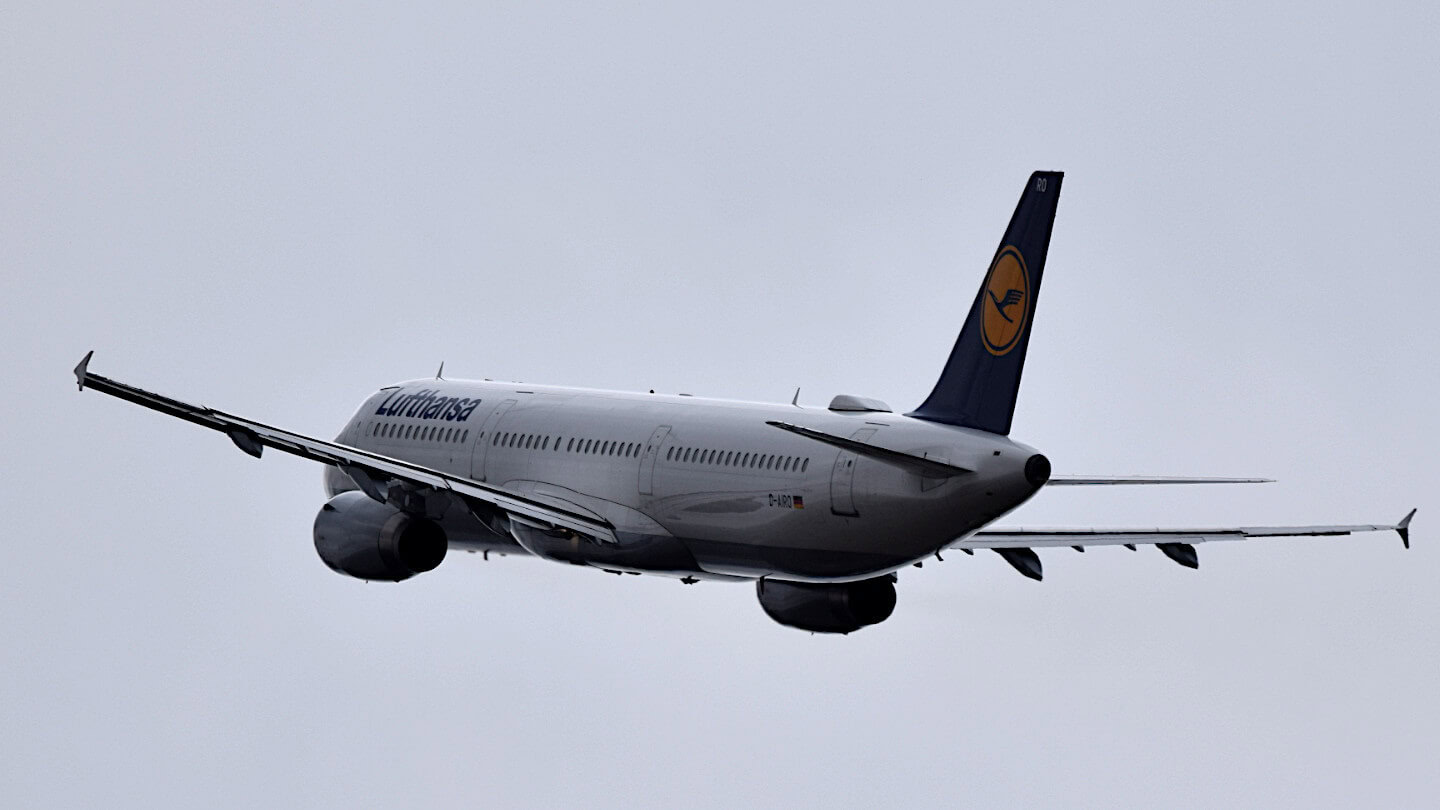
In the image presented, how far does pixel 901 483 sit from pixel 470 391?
15833mm

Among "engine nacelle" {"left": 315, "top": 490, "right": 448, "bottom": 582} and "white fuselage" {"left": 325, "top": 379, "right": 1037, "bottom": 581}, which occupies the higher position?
"white fuselage" {"left": 325, "top": 379, "right": 1037, "bottom": 581}

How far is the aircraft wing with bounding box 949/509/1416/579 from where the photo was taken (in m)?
55.6

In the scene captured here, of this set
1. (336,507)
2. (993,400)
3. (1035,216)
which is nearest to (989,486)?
(993,400)

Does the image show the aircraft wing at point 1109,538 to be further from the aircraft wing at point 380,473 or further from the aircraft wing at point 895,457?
the aircraft wing at point 380,473

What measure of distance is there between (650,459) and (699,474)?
178cm

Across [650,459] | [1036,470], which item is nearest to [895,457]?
[1036,470]

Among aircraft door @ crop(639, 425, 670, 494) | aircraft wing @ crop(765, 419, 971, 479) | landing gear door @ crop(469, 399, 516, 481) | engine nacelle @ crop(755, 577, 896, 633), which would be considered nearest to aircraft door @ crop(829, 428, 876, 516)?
aircraft wing @ crop(765, 419, 971, 479)

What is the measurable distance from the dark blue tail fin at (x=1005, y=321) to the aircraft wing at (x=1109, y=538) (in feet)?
13.5

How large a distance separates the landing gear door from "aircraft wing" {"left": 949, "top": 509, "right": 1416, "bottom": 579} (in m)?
11.1

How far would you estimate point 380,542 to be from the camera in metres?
57.8

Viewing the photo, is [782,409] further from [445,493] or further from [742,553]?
[445,493]

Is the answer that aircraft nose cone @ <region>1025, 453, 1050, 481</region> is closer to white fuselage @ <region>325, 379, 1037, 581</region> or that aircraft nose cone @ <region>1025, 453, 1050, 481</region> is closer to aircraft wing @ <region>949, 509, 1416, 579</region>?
white fuselage @ <region>325, 379, 1037, 581</region>

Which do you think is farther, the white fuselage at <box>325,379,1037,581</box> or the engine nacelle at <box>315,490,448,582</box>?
the engine nacelle at <box>315,490,448,582</box>

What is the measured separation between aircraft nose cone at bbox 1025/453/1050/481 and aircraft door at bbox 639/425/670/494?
986 cm
